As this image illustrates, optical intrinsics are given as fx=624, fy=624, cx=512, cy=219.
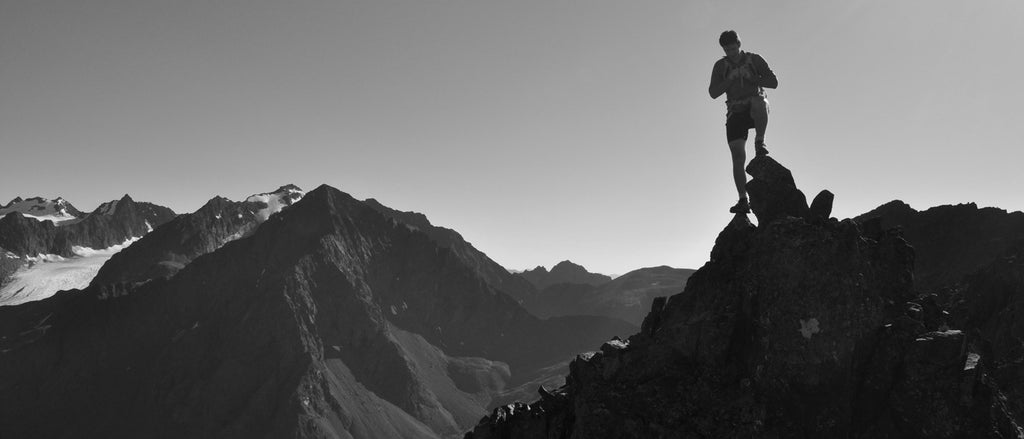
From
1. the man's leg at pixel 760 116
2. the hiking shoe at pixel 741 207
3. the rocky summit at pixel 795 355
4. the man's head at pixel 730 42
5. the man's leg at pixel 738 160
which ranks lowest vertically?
the rocky summit at pixel 795 355

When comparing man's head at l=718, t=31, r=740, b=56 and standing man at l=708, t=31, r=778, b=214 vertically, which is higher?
man's head at l=718, t=31, r=740, b=56

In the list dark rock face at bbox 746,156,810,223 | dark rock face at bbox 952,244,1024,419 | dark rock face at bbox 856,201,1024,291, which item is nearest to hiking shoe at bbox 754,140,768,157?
dark rock face at bbox 746,156,810,223

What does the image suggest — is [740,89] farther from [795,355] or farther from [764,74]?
[795,355]

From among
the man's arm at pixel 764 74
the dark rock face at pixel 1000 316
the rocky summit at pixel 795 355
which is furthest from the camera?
the dark rock face at pixel 1000 316

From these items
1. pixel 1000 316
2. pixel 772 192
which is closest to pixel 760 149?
pixel 772 192

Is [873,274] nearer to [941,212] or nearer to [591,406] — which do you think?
[591,406]

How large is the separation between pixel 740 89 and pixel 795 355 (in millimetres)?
10373

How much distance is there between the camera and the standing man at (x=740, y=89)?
24.6m

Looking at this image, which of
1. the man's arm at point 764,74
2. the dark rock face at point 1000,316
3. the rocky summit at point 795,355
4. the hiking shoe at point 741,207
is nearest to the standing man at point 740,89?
the man's arm at point 764,74

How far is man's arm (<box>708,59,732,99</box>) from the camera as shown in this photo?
82.3 feet

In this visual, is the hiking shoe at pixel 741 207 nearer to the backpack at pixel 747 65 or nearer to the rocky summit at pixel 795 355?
the rocky summit at pixel 795 355

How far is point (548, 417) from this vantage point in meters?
28.9

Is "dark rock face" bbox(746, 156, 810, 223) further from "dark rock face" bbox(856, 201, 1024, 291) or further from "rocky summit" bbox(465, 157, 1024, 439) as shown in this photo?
"dark rock face" bbox(856, 201, 1024, 291)

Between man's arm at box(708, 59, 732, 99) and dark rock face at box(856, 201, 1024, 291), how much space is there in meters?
44.3
